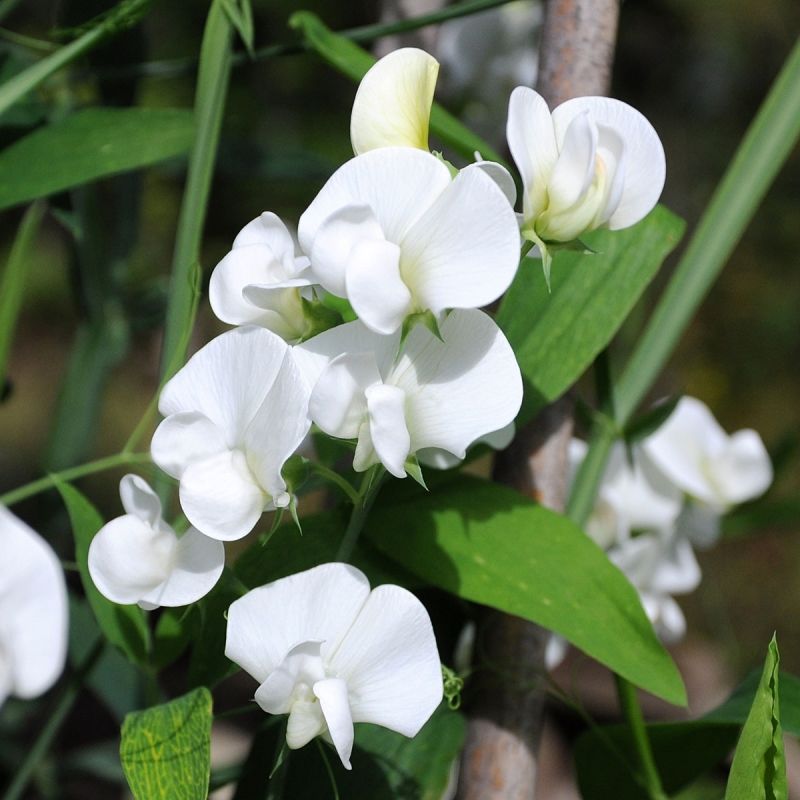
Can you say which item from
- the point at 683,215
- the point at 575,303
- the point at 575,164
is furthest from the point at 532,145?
the point at 683,215

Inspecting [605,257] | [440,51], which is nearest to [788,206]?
[440,51]

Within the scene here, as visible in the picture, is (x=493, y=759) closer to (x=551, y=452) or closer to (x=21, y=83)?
(x=551, y=452)

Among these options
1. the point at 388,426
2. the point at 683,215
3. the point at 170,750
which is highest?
the point at 388,426

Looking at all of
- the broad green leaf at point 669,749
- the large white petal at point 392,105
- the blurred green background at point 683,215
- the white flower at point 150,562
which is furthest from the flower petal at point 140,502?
the blurred green background at point 683,215

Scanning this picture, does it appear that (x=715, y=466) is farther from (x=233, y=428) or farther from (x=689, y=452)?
(x=233, y=428)

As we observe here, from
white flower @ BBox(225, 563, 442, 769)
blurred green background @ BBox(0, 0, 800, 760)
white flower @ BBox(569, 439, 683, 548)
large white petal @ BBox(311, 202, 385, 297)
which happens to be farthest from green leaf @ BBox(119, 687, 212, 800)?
blurred green background @ BBox(0, 0, 800, 760)
